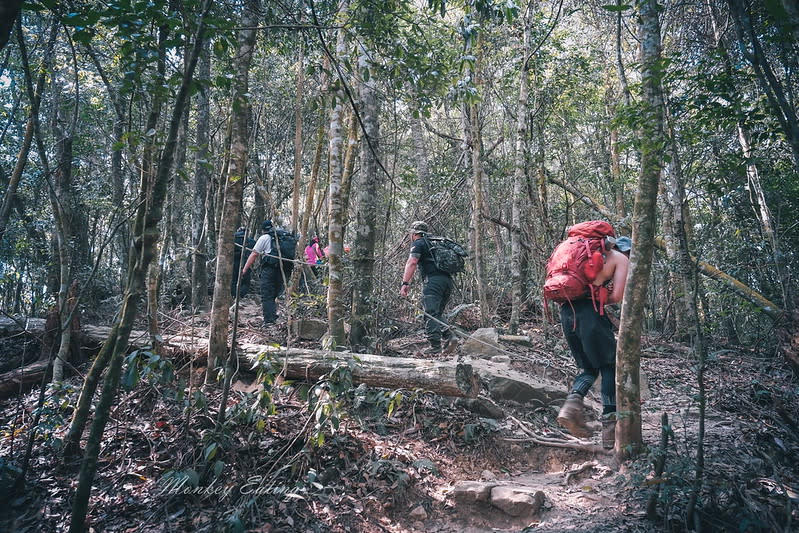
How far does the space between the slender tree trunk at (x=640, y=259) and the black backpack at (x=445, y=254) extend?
147 inches

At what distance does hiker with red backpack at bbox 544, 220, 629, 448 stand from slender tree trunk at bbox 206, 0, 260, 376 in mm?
3090

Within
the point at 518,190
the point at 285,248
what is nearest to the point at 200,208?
the point at 285,248

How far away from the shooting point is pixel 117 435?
394 centimetres

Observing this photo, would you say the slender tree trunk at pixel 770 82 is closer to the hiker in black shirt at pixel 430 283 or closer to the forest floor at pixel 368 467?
the forest floor at pixel 368 467

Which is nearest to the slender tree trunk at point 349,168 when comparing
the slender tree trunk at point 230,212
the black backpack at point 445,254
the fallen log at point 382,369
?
the black backpack at point 445,254

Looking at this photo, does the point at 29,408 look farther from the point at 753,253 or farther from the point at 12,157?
the point at 753,253

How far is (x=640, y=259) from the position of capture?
3275 millimetres

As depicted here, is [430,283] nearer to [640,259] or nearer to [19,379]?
[640,259]

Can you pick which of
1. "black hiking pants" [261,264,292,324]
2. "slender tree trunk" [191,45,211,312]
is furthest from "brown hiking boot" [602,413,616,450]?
"slender tree trunk" [191,45,211,312]

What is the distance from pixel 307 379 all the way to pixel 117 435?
165 centimetres

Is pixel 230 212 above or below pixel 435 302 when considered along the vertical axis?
above

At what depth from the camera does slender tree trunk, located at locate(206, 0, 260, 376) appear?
14.5ft

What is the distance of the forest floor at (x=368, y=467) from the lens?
2999mm

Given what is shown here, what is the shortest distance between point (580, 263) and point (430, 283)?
320cm
